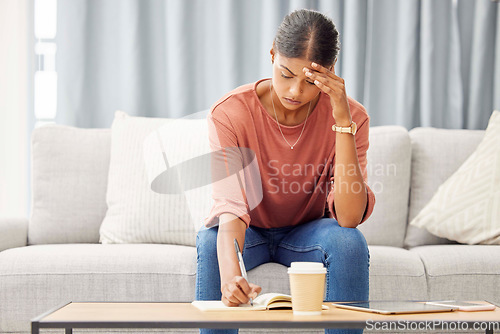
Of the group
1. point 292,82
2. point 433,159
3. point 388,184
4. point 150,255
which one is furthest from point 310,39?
point 433,159

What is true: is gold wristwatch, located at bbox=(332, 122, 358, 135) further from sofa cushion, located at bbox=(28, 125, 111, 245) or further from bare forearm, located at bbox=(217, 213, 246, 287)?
sofa cushion, located at bbox=(28, 125, 111, 245)

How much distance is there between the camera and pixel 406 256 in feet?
5.92

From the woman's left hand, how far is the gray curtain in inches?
43.5

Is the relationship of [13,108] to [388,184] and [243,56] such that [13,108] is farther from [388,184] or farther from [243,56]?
[388,184]

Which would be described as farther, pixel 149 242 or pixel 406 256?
pixel 149 242

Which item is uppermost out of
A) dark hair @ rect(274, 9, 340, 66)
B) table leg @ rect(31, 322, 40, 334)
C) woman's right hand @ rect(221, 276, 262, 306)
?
dark hair @ rect(274, 9, 340, 66)

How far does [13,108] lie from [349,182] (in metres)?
1.75

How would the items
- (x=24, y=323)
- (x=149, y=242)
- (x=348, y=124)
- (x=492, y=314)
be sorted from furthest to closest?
(x=149, y=242) < (x=24, y=323) < (x=348, y=124) < (x=492, y=314)

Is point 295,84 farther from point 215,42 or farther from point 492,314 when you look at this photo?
point 215,42

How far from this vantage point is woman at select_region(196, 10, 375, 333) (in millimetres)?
1334

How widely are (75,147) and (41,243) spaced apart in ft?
1.31

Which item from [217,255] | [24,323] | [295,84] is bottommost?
[24,323]

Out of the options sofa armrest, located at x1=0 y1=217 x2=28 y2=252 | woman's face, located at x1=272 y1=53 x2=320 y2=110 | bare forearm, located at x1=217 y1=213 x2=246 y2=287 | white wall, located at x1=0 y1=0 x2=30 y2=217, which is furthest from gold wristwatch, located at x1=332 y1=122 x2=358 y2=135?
white wall, located at x1=0 y1=0 x2=30 y2=217

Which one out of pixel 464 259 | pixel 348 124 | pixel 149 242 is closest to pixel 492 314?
pixel 348 124
